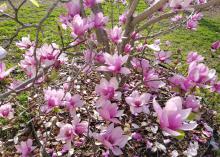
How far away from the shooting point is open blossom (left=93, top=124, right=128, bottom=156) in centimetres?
183

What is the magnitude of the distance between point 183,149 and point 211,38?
3818 mm

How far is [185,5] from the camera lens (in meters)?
2.45

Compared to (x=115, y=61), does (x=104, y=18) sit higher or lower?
higher

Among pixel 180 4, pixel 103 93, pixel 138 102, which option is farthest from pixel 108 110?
pixel 180 4

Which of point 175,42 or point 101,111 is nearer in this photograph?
point 101,111

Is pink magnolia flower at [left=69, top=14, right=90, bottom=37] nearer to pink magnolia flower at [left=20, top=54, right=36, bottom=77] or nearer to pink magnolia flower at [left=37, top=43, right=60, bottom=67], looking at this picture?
pink magnolia flower at [left=37, top=43, right=60, bottom=67]

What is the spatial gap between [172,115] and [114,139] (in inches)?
15.9

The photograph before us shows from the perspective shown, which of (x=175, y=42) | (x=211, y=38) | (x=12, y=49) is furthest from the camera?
(x=211, y=38)

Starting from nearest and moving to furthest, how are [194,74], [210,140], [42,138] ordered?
[194,74] → [42,138] → [210,140]

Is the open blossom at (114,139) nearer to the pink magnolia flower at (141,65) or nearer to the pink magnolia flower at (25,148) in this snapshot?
the pink magnolia flower at (141,65)

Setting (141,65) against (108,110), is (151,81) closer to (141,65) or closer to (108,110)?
(141,65)

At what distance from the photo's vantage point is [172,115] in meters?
1.56

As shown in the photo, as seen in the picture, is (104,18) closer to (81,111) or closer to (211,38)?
(81,111)

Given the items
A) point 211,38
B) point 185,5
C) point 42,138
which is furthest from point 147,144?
point 211,38
